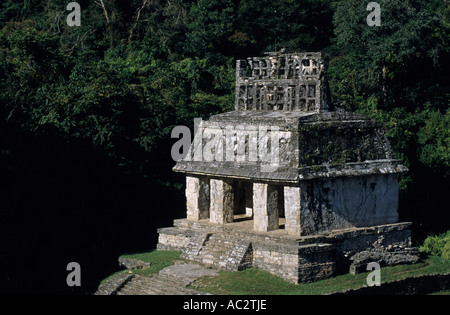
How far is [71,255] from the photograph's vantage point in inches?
912

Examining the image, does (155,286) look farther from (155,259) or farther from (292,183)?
(292,183)

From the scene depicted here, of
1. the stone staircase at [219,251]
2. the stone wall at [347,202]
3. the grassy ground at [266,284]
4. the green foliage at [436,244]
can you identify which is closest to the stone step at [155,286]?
the grassy ground at [266,284]

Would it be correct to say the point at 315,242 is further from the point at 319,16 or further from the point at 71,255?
the point at 319,16

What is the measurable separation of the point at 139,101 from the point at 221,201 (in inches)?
243

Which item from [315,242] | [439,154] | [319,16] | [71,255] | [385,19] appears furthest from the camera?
[319,16]

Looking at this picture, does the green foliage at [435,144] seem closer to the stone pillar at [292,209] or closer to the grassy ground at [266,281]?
the grassy ground at [266,281]

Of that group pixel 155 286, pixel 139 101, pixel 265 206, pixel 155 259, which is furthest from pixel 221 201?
pixel 139 101

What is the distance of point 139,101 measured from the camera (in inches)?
1041

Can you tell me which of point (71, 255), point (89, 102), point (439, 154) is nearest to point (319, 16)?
point (439, 154)

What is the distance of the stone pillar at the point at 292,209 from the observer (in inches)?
784

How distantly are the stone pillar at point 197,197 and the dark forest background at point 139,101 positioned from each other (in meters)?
2.71

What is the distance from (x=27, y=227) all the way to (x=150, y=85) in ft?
27.1

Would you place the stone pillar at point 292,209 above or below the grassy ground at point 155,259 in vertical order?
above

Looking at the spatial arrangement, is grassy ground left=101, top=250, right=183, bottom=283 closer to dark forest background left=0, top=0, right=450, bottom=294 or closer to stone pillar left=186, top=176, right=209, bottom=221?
dark forest background left=0, top=0, right=450, bottom=294
